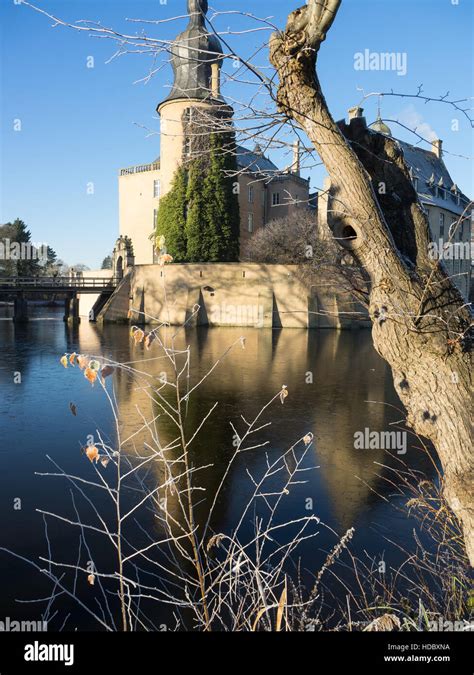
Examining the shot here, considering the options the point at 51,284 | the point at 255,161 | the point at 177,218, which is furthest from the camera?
the point at 51,284

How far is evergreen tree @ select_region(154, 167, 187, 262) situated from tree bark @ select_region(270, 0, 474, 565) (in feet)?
113

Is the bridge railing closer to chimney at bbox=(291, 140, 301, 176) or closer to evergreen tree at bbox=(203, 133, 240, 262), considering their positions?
evergreen tree at bbox=(203, 133, 240, 262)

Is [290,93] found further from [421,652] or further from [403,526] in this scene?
[403,526]

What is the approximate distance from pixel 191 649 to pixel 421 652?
3.29 ft

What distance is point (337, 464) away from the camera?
343 inches

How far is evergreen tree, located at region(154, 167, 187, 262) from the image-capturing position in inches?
1462

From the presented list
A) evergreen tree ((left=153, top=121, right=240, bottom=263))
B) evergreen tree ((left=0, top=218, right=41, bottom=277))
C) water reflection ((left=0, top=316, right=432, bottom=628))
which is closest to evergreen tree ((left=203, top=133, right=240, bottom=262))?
evergreen tree ((left=153, top=121, right=240, bottom=263))

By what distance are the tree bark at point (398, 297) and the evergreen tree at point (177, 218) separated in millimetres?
34493

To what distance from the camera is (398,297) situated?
116 inches

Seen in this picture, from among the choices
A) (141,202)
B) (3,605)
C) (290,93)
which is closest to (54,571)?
(3,605)

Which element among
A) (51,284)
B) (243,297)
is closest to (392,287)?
(243,297)

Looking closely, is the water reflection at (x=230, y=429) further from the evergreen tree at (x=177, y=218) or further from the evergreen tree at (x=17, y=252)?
the evergreen tree at (x=17, y=252)

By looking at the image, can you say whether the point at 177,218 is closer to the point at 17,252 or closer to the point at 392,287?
the point at 17,252

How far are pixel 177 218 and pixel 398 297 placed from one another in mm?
35635
